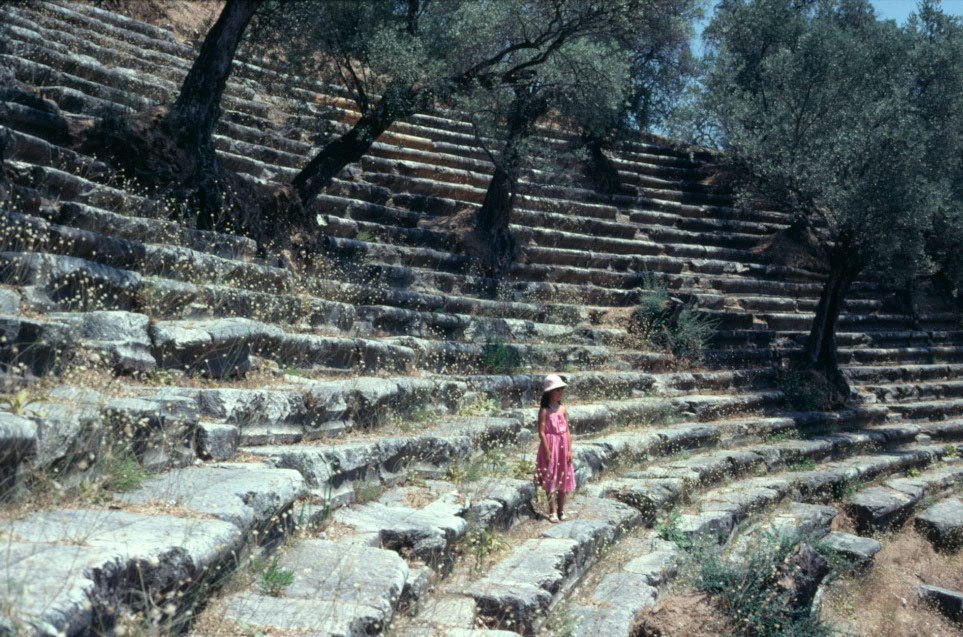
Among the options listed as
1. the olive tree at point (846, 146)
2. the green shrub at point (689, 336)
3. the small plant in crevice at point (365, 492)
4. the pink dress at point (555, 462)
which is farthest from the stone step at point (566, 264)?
the small plant in crevice at point (365, 492)

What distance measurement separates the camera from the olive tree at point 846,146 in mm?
14773

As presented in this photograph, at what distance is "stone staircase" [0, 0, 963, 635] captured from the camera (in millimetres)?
4141

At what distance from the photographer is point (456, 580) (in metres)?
5.66

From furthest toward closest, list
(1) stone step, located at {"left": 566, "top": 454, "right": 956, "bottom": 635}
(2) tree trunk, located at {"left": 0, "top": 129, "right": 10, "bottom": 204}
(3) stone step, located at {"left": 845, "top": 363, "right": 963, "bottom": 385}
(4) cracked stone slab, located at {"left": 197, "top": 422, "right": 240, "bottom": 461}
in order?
(3) stone step, located at {"left": 845, "top": 363, "right": 963, "bottom": 385}
(2) tree trunk, located at {"left": 0, "top": 129, "right": 10, "bottom": 204}
(1) stone step, located at {"left": 566, "top": 454, "right": 956, "bottom": 635}
(4) cracked stone slab, located at {"left": 197, "top": 422, "right": 240, "bottom": 461}

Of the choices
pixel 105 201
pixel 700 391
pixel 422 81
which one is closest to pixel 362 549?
pixel 105 201

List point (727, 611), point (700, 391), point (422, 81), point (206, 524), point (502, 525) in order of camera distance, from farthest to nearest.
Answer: point (700, 391), point (422, 81), point (502, 525), point (727, 611), point (206, 524)

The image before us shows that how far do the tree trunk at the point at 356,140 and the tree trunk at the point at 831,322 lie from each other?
770cm

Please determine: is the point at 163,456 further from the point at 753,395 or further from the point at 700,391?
the point at 753,395

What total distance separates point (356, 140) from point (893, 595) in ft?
26.3

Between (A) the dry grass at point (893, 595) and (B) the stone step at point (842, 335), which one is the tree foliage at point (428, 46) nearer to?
(B) the stone step at point (842, 335)

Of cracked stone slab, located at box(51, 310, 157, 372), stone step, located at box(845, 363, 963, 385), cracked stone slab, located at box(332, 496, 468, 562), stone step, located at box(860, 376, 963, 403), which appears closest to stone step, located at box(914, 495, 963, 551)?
stone step, located at box(860, 376, 963, 403)

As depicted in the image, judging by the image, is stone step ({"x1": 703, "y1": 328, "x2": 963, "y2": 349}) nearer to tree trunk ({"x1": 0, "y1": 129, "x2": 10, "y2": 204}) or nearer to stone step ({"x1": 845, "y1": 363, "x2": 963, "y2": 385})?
stone step ({"x1": 845, "y1": 363, "x2": 963, "y2": 385})

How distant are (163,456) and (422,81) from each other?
7.90 m

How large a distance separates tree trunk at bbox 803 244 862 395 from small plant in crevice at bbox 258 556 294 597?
1263 cm
